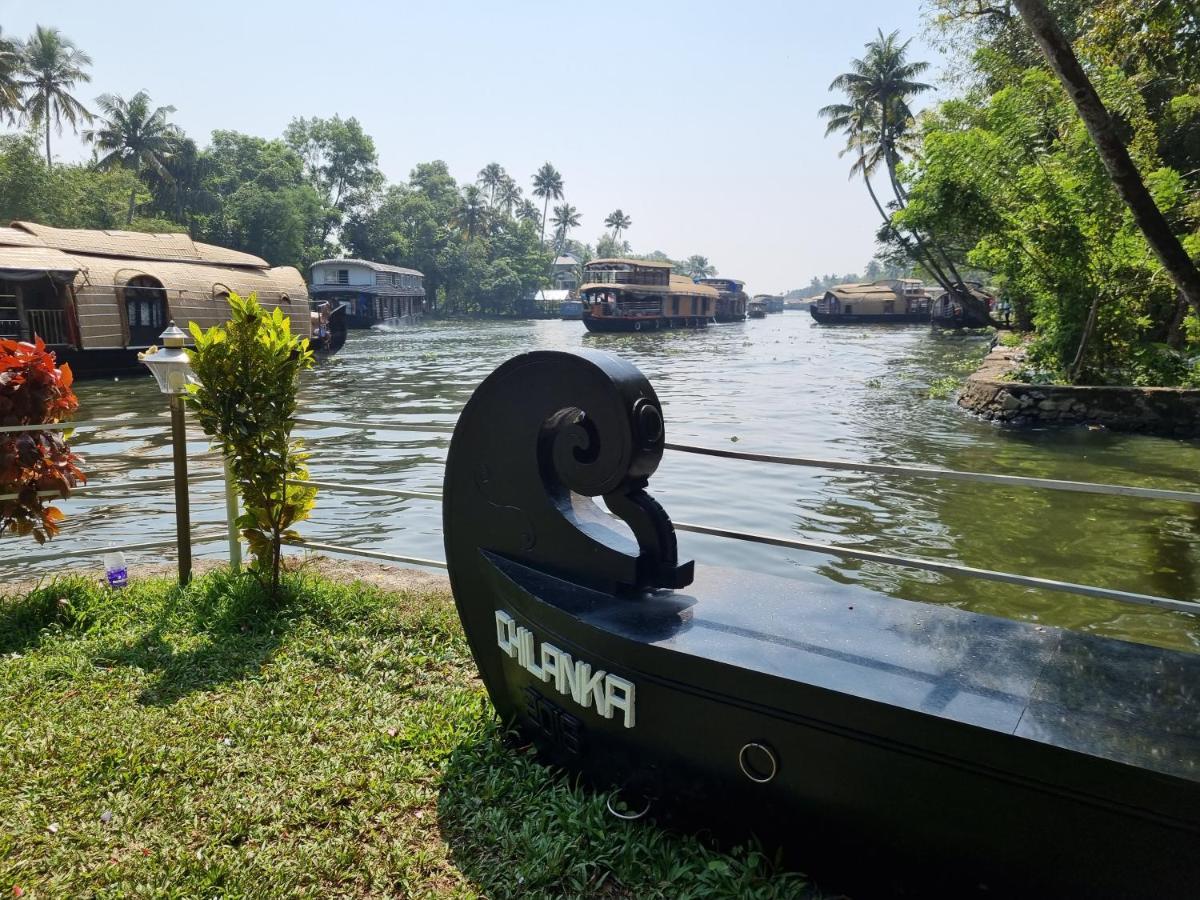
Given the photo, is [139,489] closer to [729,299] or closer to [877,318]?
[877,318]

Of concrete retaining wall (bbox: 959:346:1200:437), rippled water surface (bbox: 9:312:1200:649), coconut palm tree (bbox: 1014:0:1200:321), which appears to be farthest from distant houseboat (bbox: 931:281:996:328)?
coconut palm tree (bbox: 1014:0:1200:321)

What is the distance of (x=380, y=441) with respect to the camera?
519 inches

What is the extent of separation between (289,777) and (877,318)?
59.8m

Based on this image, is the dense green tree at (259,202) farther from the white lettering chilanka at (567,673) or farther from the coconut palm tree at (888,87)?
the white lettering chilanka at (567,673)

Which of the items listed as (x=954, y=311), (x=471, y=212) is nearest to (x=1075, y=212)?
(x=954, y=311)

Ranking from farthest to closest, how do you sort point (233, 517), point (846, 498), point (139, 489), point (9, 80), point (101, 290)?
point (9, 80) < point (101, 290) < point (139, 489) < point (846, 498) < point (233, 517)

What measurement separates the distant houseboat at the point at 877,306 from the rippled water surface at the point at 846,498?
3981 centimetres

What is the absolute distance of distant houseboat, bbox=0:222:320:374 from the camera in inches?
800

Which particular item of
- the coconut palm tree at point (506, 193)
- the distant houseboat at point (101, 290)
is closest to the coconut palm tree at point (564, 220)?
the coconut palm tree at point (506, 193)

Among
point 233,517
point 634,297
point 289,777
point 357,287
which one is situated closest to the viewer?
point 289,777

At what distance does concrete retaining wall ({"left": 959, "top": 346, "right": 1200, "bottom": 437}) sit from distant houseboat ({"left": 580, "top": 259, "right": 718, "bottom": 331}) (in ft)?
110

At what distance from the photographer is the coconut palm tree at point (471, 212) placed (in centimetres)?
8375

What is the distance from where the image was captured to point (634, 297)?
49.7m

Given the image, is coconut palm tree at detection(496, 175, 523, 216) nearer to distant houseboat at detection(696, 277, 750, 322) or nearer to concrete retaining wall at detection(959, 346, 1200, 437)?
distant houseboat at detection(696, 277, 750, 322)
